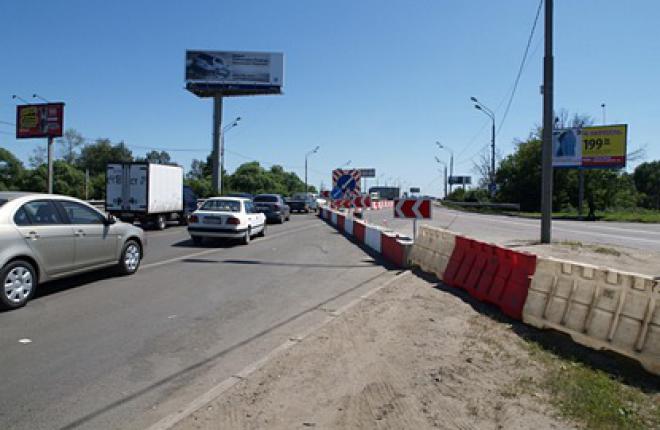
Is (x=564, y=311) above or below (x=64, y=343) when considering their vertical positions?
above

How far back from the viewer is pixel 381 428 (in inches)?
142

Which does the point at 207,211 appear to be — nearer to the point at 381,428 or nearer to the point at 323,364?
the point at 323,364

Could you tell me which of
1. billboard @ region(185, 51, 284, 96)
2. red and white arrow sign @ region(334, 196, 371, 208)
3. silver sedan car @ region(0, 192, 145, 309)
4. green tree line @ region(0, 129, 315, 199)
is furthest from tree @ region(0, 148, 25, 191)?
silver sedan car @ region(0, 192, 145, 309)

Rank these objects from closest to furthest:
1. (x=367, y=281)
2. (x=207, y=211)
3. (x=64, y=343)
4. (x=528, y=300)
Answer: (x=64, y=343)
(x=528, y=300)
(x=367, y=281)
(x=207, y=211)

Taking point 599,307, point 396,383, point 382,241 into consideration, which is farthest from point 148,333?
point 382,241

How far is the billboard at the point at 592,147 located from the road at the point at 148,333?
122ft

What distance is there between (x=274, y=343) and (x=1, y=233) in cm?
420

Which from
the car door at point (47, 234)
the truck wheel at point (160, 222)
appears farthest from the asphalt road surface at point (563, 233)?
the car door at point (47, 234)

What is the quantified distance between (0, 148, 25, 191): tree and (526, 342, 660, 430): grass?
83748mm

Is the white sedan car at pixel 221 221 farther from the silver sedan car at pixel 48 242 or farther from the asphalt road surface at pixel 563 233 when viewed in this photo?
the asphalt road surface at pixel 563 233

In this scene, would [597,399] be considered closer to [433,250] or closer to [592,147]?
[433,250]

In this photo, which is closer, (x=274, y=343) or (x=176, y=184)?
(x=274, y=343)

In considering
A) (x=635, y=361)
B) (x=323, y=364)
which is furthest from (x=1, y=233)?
(x=635, y=361)

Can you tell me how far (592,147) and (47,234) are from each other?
4447cm
